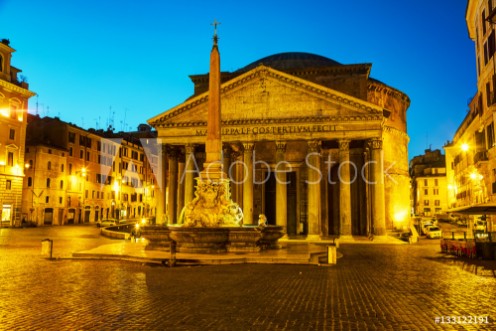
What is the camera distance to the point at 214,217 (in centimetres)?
1798

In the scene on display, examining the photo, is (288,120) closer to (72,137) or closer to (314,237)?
(314,237)

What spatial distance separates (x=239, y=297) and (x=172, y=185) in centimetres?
2810

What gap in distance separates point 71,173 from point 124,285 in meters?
49.9

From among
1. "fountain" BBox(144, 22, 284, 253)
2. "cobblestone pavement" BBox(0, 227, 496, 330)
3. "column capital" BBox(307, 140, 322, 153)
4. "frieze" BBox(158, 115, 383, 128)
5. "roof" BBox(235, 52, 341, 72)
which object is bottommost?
"cobblestone pavement" BBox(0, 227, 496, 330)

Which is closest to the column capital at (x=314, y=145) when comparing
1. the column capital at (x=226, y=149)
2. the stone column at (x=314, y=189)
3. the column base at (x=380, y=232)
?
the stone column at (x=314, y=189)

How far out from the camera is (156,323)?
6867mm

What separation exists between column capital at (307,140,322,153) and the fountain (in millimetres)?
14190

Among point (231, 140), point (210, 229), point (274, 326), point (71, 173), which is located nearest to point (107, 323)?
point (274, 326)

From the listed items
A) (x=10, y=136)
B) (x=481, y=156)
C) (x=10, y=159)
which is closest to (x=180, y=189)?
(x=10, y=159)

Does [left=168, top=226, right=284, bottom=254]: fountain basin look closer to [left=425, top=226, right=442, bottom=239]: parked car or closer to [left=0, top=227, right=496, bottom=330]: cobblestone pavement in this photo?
[left=0, top=227, right=496, bottom=330]: cobblestone pavement

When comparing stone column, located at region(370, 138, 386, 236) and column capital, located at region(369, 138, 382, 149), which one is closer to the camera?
stone column, located at region(370, 138, 386, 236)

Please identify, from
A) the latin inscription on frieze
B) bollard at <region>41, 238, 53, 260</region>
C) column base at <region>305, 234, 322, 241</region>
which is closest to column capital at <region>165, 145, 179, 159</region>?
the latin inscription on frieze

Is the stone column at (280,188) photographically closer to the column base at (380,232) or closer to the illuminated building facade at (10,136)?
the column base at (380,232)

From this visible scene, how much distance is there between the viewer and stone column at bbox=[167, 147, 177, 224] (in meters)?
36.1
